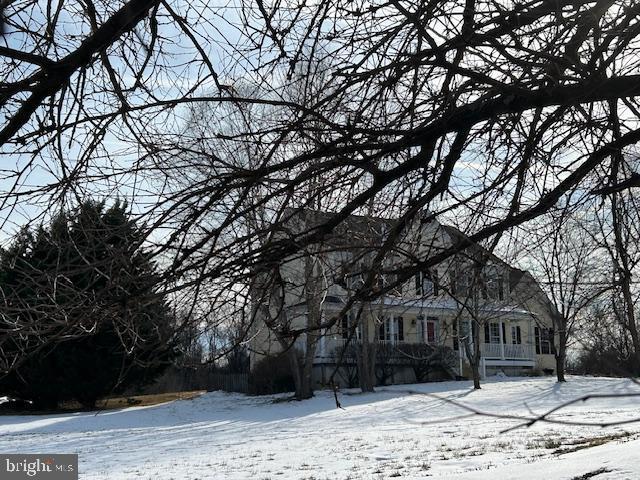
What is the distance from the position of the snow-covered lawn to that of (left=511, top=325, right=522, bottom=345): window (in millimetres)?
10367

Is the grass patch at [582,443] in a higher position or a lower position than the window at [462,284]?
lower

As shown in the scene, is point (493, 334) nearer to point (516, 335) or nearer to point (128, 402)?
point (516, 335)

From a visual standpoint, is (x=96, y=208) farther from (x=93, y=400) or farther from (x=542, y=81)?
(x=93, y=400)

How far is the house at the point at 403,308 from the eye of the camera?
4898mm

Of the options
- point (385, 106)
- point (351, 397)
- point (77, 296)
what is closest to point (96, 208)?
point (77, 296)

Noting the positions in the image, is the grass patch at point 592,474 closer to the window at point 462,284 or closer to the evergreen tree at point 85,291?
the window at point 462,284

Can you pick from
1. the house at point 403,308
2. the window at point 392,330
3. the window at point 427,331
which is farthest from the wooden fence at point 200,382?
the window at point 427,331

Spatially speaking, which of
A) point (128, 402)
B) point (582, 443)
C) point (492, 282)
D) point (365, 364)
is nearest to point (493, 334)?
point (365, 364)

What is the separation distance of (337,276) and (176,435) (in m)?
12.1

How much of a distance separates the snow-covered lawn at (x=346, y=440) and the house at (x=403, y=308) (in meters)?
1.02

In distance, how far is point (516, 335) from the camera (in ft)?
Answer: 111

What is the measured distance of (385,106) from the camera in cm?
494

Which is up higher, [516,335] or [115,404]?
[516,335]
